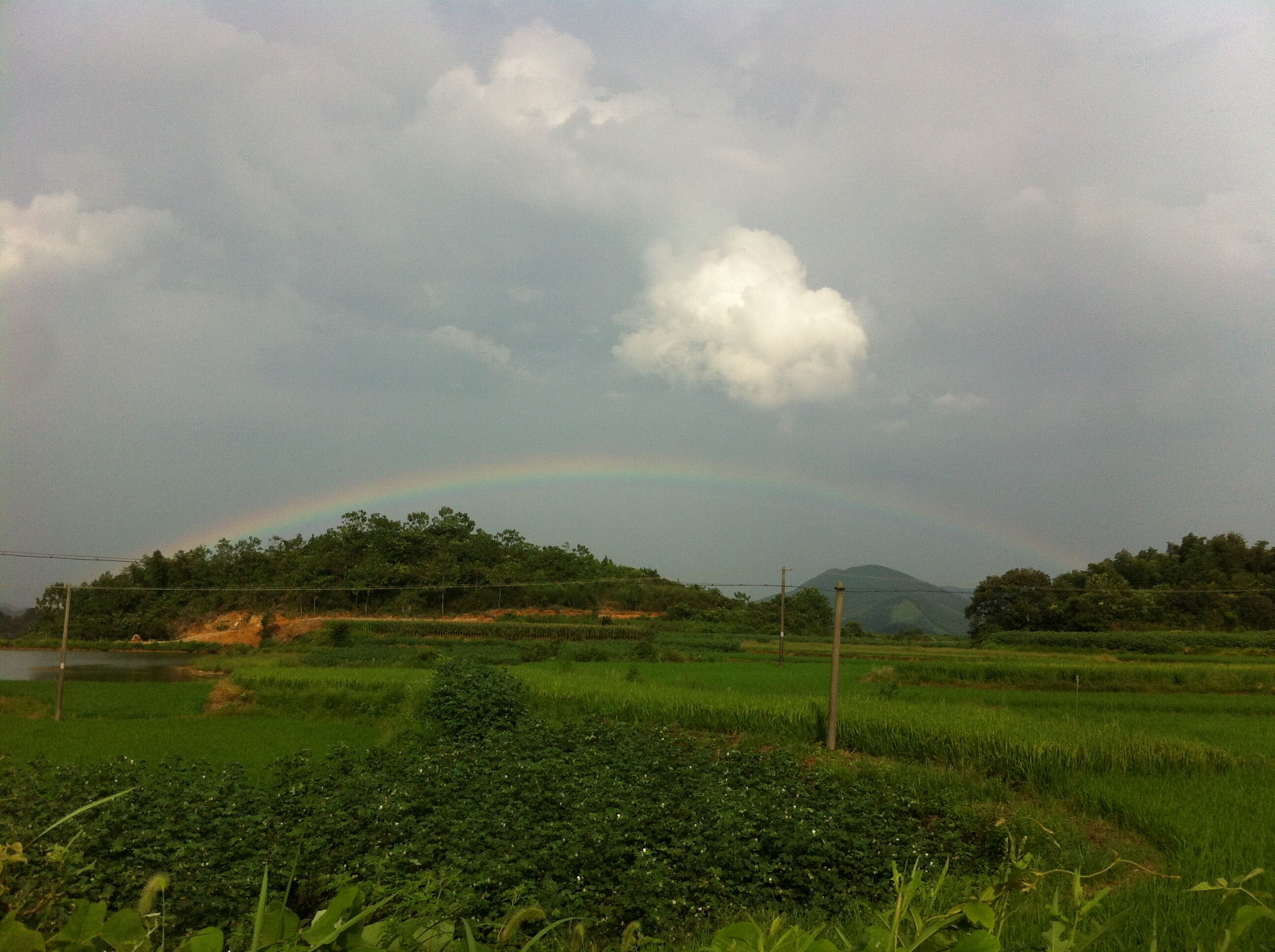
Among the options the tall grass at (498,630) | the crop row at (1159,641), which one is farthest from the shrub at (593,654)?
the crop row at (1159,641)

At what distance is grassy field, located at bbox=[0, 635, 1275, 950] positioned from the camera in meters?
6.48

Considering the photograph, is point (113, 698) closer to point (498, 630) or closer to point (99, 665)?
point (99, 665)

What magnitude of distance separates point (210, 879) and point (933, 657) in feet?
76.6

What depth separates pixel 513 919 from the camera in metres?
0.93

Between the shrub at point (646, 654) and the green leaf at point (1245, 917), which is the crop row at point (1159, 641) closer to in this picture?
the shrub at point (646, 654)

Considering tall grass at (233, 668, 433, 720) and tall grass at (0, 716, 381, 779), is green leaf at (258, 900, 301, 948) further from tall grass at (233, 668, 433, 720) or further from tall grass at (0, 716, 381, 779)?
tall grass at (233, 668, 433, 720)

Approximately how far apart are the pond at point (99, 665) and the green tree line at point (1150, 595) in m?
27.6

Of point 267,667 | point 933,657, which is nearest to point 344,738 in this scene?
point 267,667

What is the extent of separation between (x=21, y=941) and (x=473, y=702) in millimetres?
11766

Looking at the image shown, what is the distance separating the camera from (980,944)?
2.30 ft

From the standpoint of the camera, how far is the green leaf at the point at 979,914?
34.7 inches

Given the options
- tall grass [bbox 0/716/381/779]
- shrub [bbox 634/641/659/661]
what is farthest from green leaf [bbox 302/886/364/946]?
shrub [bbox 634/641/659/661]

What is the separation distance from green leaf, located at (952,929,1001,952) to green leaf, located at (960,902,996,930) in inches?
7.2

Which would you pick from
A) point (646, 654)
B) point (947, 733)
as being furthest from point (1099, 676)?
point (646, 654)
